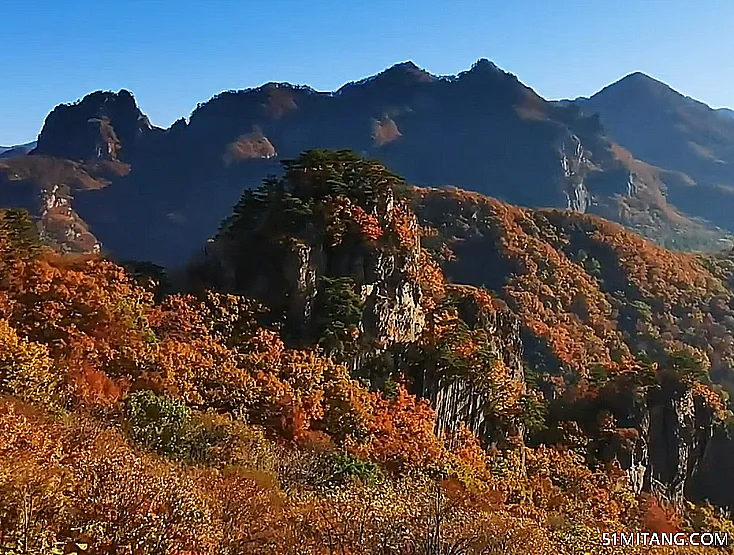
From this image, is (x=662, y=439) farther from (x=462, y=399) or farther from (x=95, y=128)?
(x=95, y=128)

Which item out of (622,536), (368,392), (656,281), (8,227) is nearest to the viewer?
(622,536)

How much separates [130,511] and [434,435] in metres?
16.8

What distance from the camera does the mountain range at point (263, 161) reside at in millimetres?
133875

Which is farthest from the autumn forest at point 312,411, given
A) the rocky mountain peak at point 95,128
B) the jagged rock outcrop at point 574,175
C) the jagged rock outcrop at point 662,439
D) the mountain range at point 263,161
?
the jagged rock outcrop at point 574,175

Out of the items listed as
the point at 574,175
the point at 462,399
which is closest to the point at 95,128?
the point at 574,175

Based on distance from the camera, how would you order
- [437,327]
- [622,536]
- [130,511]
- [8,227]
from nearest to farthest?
[130,511] < [622,536] < [8,227] < [437,327]

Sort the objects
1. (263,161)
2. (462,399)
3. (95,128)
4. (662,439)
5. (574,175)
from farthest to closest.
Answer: (574,175) < (263,161) < (95,128) < (662,439) < (462,399)

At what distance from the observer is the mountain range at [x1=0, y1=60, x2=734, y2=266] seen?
5271 inches

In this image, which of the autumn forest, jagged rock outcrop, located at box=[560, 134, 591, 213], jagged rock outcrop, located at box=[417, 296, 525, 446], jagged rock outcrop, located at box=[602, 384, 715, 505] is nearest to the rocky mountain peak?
jagged rock outcrop, located at box=[560, 134, 591, 213]

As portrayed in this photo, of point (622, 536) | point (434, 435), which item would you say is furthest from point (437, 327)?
point (622, 536)

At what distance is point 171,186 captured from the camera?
154375mm

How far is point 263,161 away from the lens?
163m

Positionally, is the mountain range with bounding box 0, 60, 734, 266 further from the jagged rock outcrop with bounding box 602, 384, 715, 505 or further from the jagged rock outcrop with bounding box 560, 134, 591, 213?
the jagged rock outcrop with bounding box 602, 384, 715, 505

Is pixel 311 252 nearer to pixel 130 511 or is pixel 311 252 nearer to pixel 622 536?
pixel 622 536
